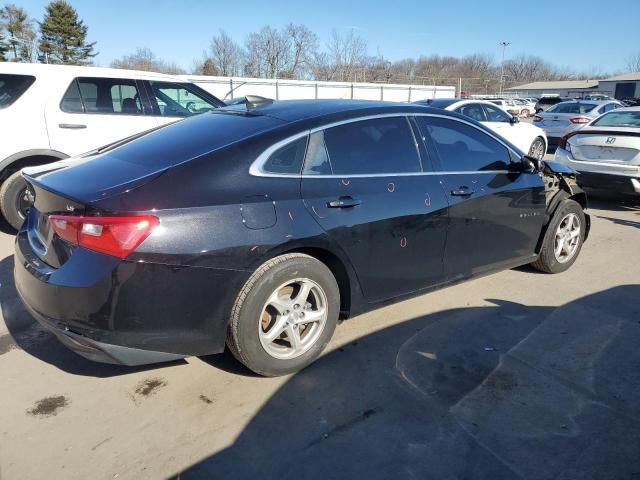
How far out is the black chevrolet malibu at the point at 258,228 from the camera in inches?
99.2

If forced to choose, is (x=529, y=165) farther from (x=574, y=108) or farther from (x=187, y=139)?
(x=574, y=108)

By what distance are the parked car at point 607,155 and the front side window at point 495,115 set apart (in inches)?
129

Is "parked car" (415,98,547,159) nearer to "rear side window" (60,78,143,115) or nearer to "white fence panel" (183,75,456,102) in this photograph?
"rear side window" (60,78,143,115)

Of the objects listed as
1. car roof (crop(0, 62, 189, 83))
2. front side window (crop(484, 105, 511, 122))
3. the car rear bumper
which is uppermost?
car roof (crop(0, 62, 189, 83))

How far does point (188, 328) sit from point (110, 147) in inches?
63.5

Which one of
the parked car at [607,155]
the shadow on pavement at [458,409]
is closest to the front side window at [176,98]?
the shadow on pavement at [458,409]

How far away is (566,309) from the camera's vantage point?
4129 mm

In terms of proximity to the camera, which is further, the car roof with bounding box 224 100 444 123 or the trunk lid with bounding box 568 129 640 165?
the trunk lid with bounding box 568 129 640 165

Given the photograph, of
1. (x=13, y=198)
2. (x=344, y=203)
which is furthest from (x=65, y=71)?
(x=344, y=203)

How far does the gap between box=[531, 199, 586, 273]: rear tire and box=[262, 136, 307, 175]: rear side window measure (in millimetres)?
2775

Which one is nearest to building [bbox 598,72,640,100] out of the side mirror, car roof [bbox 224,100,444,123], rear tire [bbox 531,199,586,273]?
rear tire [bbox 531,199,586,273]

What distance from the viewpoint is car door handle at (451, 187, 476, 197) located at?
3760mm

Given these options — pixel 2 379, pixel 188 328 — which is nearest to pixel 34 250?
pixel 2 379

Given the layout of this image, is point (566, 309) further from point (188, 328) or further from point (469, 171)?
point (188, 328)
